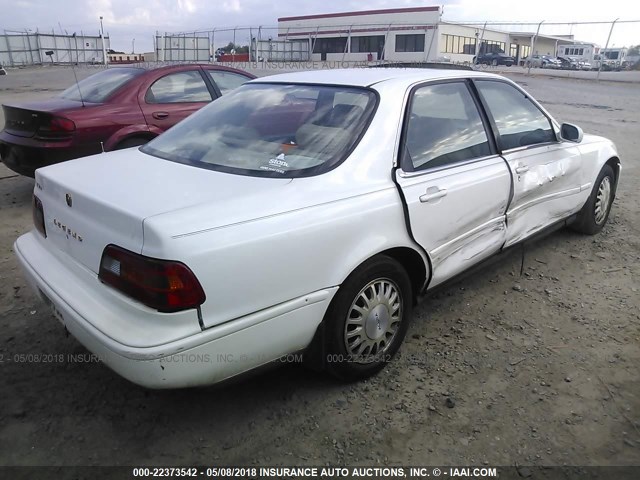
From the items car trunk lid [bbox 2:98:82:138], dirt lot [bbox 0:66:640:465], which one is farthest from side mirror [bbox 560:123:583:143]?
car trunk lid [bbox 2:98:82:138]

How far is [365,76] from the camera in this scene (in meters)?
3.25

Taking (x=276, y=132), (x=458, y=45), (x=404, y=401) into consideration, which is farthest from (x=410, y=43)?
(x=404, y=401)

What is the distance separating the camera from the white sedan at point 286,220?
209cm

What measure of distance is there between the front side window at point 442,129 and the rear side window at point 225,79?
3.98 m

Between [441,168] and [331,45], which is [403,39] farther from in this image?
[441,168]

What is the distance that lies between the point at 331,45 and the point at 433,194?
143 feet

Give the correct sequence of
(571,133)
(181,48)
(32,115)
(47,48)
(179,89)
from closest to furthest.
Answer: (571,133), (32,115), (179,89), (181,48), (47,48)

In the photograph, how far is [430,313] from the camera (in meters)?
3.69

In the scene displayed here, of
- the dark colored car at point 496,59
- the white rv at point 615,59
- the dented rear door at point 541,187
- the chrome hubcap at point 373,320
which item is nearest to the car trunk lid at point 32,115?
the chrome hubcap at point 373,320

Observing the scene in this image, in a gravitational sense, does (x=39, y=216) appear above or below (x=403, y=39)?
above

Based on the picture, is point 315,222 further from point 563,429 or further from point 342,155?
point 563,429

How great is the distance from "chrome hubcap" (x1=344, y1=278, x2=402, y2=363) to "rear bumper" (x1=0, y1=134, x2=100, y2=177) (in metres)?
4.15

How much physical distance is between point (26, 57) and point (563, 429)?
40.3m

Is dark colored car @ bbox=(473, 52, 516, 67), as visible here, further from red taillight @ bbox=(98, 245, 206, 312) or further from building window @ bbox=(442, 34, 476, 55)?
red taillight @ bbox=(98, 245, 206, 312)
